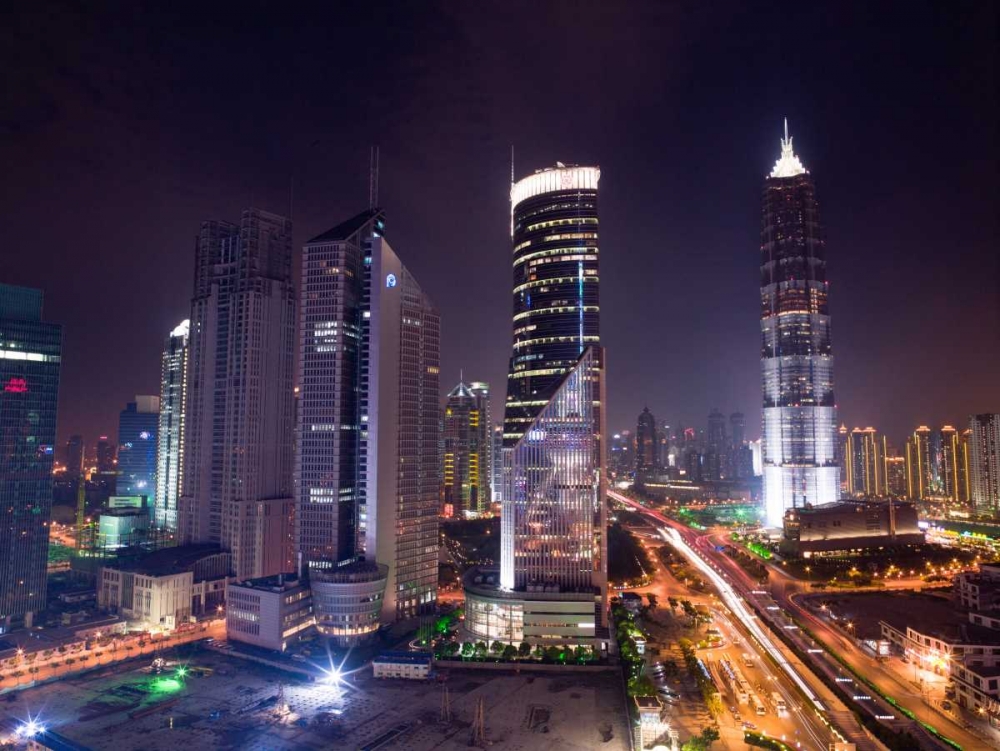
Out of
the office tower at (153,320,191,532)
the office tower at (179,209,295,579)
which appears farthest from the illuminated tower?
the office tower at (153,320,191,532)

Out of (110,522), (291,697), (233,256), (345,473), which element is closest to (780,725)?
(291,697)

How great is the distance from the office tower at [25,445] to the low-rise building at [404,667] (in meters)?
55.8

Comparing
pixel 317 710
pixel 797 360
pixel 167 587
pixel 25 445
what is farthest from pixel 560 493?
pixel 797 360

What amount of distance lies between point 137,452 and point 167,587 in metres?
103

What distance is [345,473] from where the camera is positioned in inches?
3787

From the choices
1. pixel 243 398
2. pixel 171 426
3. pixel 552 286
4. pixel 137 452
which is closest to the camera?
pixel 243 398

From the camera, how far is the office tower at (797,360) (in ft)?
576

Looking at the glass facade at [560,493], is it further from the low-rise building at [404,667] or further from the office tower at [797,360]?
the office tower at [797,360]

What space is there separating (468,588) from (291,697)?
995 inches

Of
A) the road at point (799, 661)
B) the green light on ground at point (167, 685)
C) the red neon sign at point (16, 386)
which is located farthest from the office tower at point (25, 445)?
the road at point (799, 661)

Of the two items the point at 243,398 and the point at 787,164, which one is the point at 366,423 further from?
the point at 787,164

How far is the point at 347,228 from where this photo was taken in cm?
10044

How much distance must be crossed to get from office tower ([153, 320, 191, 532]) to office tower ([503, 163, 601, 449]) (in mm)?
72063

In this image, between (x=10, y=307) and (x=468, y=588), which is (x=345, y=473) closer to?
(x=468, y=588)
